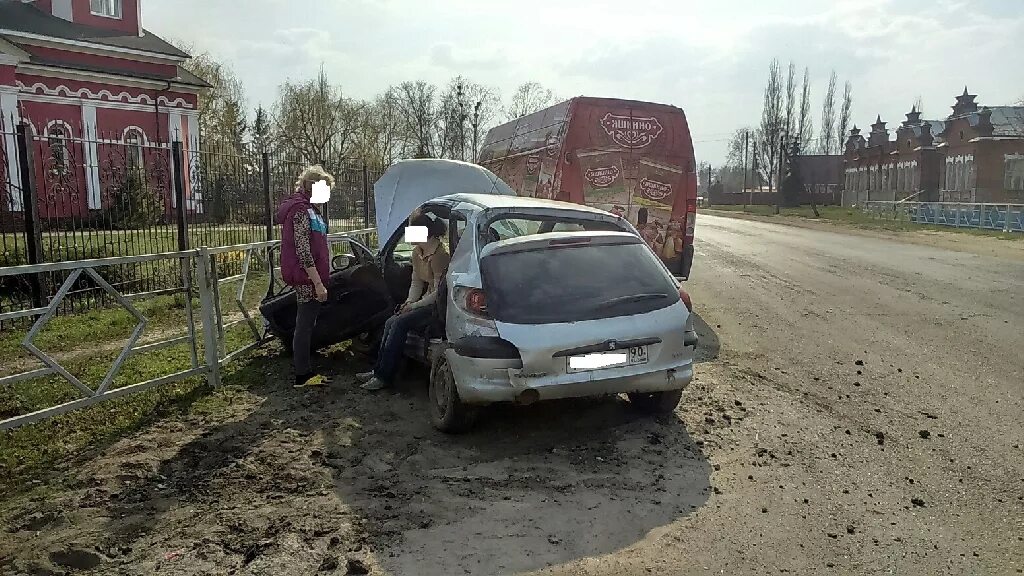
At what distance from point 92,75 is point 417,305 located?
78.2 ft

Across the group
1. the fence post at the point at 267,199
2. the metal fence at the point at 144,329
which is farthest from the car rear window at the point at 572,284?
the fence post at the point at 267,199

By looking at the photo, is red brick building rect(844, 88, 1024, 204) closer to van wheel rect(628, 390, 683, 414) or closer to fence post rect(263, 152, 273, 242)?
fence post rect(263, 152, 273, 242)

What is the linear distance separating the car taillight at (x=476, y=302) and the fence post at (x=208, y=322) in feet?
8.74

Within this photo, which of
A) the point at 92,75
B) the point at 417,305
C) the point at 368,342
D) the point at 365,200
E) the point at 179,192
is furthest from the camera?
the point at 92,75

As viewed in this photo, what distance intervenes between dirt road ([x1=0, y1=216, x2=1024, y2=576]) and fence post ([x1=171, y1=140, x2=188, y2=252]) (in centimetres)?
497

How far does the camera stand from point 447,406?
5312 millimetres

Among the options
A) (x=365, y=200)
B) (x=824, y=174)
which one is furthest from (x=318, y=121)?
(x=824, y=174)

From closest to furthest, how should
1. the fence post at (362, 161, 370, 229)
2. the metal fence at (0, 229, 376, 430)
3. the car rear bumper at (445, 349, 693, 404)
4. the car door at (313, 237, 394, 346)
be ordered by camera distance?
the car rear bumper at (445, 349, 693, 404), the metal fence at (0, 229, 376, 430), the car door at (313, 237, 394, 346), the fence post at (362, 161, 370, 229)

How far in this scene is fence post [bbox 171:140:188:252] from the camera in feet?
35.6

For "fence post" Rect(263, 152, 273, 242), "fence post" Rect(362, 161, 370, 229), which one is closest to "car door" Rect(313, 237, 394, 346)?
"fence post" Rect(263, 152, 273, 242)

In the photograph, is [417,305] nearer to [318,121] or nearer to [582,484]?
[582,484]

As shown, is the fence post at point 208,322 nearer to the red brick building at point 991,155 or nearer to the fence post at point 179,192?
the fence post at point 179,192

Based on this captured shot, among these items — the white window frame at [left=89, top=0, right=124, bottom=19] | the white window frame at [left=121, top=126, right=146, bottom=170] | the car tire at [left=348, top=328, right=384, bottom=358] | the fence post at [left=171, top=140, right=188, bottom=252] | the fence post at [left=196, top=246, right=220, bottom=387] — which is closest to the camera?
the fence post at [left=196, top=246, right=220, bottom=387]

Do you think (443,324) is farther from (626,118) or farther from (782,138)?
(782,138)
